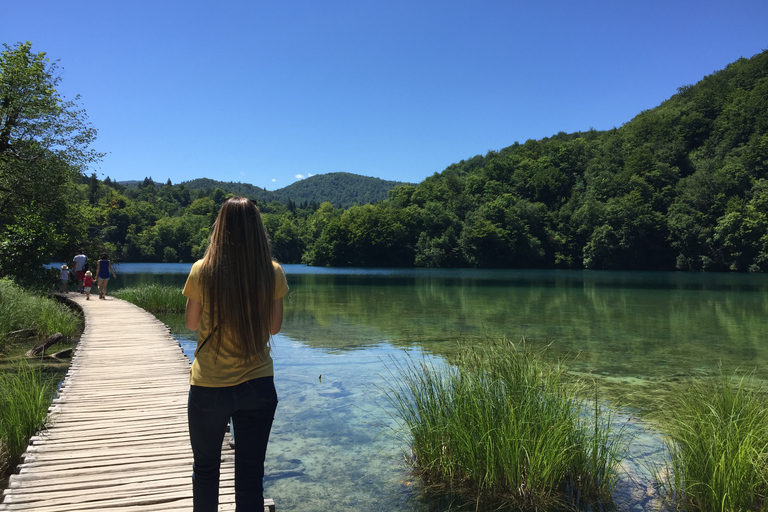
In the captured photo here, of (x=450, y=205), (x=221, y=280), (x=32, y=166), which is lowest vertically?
(x=221, y=280)

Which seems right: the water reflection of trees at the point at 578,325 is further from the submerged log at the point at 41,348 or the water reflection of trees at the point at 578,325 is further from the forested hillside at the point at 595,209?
the forested hillside at the point at 595,209

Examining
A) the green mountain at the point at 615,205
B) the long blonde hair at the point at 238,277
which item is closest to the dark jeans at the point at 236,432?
the long blonde hair at the point at 238,277

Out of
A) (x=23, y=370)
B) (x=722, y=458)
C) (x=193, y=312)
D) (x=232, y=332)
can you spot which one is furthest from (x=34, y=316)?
(x=722, y=458)

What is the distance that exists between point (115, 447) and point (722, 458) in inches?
187

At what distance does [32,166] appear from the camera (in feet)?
61.6

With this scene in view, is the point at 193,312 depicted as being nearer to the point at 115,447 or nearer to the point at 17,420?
the point at 115,447

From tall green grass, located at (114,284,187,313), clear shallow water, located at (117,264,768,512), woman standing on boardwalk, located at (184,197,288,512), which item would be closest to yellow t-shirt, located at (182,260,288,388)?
woman standing on boardwalk, located at (184,197,288,512)

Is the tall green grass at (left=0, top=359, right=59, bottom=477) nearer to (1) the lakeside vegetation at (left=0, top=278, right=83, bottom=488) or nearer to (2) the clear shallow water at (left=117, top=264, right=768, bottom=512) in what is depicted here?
(1) the lakeside vegetation at (left=0, top=278, right=83, bottom=488)

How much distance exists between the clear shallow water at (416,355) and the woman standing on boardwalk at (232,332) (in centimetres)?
254

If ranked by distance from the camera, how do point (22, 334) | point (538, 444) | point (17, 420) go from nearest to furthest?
point (538, 444) → point (17, 420) → point (22, 334)

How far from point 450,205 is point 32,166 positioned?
241 ft

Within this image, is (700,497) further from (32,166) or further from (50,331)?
(32,166)

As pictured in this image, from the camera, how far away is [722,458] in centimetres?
343

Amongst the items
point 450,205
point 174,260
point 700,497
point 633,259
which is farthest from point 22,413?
point 174,260
